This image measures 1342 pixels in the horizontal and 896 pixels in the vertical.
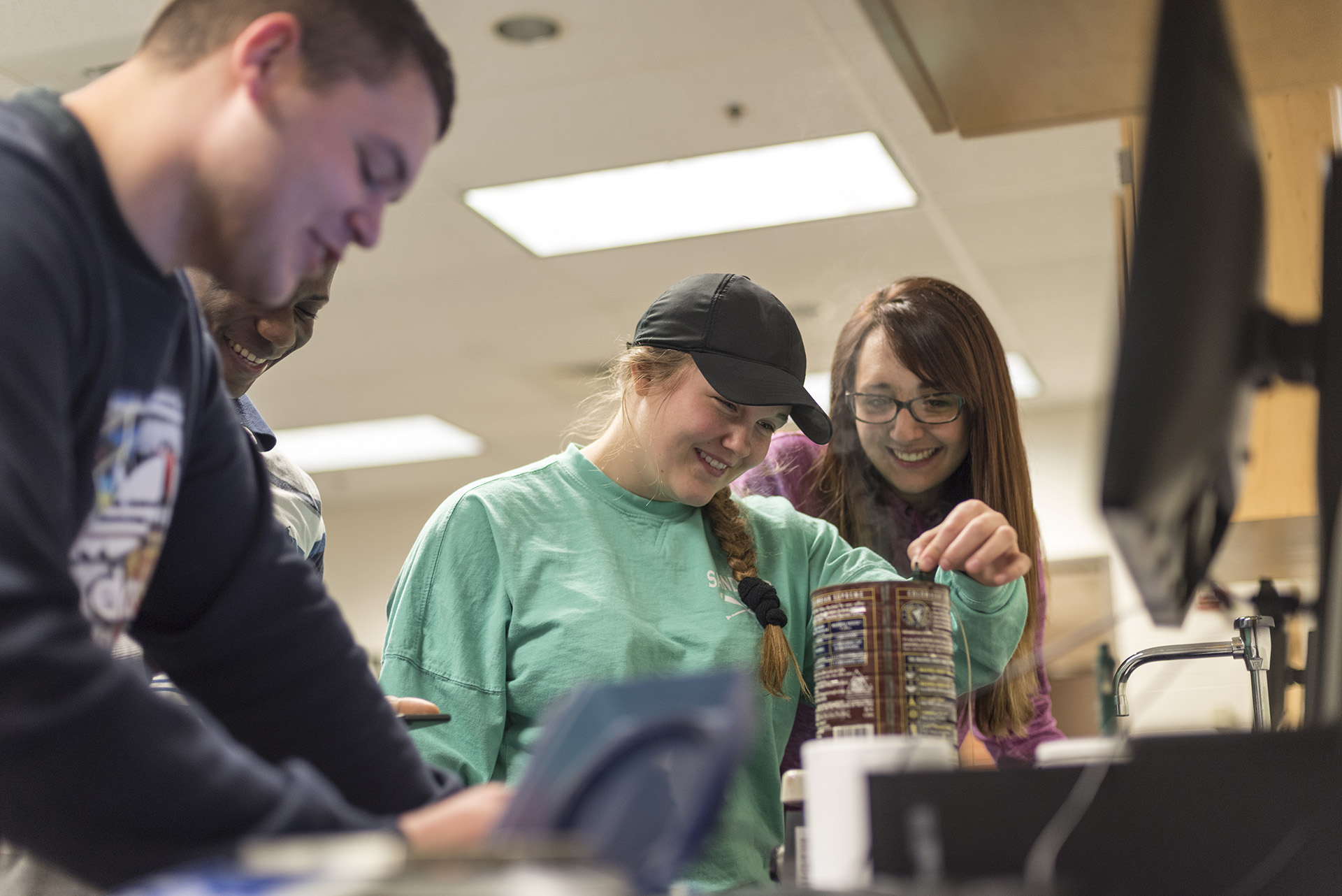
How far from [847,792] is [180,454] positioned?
485 mm

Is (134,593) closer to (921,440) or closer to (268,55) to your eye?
(268,55)

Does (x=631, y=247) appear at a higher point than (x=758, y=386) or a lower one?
higher

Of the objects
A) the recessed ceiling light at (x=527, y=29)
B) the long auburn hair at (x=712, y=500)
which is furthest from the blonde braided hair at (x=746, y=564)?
the recessed ceiling light at (x=527, y=29)

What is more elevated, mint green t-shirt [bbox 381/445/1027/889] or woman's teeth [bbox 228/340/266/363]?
woman's teeth [bbox 228/340/266/363]

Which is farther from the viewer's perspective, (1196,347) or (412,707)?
(412,707)

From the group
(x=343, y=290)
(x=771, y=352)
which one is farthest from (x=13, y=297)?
(x=343, y=290)

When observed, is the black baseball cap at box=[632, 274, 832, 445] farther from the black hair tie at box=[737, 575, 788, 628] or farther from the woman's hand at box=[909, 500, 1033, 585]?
the woman's hand at box=[909, 500, 1033, 585]

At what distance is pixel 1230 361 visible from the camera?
2.25 feet

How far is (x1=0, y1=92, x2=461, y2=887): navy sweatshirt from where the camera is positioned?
0.55 metres

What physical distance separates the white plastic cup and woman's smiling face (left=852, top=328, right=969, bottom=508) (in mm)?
1052

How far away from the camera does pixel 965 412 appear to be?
175cm

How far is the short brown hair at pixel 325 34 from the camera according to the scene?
735mm

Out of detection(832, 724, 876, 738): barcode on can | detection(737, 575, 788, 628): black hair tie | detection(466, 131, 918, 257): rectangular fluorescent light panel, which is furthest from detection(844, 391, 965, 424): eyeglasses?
detection(466, 131, 918, 257): rectangular fluorescent light panel

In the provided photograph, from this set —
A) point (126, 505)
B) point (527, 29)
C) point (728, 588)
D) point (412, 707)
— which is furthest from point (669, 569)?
point (527, 29)
